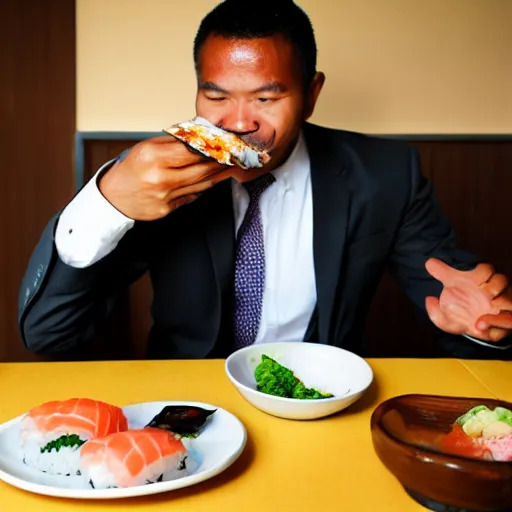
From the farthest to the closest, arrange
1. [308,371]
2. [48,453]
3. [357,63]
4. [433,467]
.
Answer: [357,63]
[308,371]
[48,453]
[433,467]

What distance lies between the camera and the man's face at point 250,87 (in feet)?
4.52

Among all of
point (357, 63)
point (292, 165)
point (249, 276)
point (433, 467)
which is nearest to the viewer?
point (433, 467)

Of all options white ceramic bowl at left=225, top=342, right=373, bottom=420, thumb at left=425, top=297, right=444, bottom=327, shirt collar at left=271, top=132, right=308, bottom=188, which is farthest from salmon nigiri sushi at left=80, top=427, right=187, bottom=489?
shirt collar at left=271, top=132, right=308, bottom=188

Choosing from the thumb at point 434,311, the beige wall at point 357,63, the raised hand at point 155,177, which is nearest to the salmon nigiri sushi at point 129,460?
the raised hand at point 155,177

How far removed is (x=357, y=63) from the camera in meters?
2.20

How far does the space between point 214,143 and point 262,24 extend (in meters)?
0.40

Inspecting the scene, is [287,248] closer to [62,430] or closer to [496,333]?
[496,333]

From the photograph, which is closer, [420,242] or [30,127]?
[420,242]

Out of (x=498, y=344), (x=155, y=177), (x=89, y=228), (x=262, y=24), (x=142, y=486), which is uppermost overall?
(x=262, y=24)

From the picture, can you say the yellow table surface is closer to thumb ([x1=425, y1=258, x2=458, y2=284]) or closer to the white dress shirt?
thumb ([x1=425, y1=258, x2=458, y2=284])

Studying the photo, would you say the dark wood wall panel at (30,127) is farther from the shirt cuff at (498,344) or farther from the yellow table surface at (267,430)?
the shirt cuff at (498,344)

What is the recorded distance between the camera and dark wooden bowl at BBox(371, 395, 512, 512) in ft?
2.09

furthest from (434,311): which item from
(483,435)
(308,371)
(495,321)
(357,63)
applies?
(357,63)

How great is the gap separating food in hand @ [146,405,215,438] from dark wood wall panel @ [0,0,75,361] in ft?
5.09
